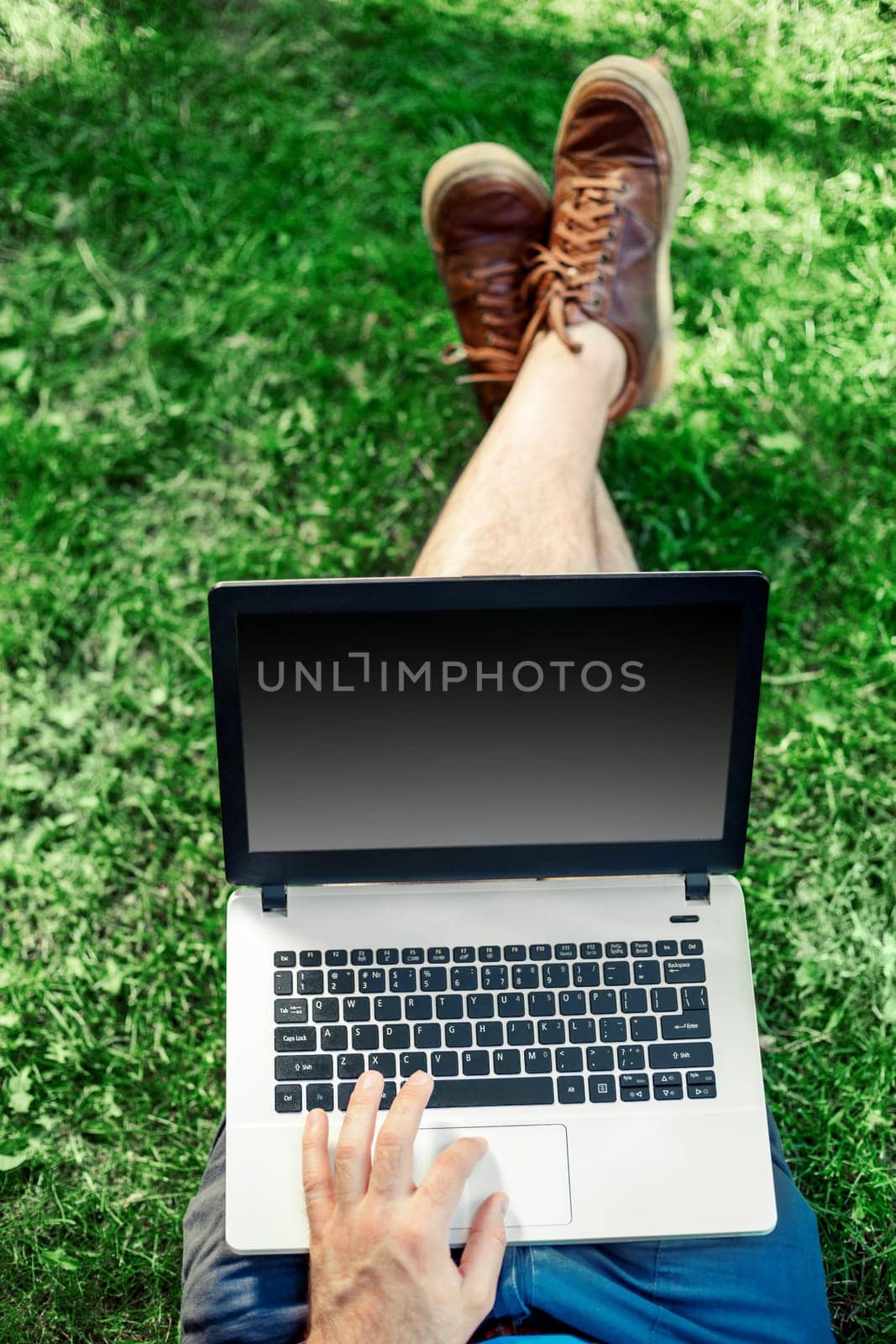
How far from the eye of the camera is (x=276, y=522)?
185cm

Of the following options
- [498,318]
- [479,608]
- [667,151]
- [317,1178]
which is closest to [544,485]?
[498,318]

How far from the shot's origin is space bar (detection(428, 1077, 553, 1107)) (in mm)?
1232

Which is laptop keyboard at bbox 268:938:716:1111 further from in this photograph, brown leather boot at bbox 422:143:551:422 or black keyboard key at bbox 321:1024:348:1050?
brown leather boot at bbox 422:143:551:422

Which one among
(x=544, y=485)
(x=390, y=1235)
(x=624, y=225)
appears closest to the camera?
(x=390, y=1235)

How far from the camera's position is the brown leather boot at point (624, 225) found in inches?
70.2

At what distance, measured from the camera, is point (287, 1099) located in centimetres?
123

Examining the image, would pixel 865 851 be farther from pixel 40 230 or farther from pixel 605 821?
pixel 40 230

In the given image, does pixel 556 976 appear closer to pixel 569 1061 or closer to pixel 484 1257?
pixel 569 1061

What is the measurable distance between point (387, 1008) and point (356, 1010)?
0.04 metres

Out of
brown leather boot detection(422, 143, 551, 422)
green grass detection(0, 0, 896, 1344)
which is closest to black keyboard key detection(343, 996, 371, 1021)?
green grass detection(0, 0, 896, 1344)

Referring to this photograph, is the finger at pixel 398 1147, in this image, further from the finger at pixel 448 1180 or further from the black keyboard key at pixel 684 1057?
the black keyboard key at pixel 684 1057

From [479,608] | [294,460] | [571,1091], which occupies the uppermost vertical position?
[294,460]

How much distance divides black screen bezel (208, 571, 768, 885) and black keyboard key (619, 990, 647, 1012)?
136 mm

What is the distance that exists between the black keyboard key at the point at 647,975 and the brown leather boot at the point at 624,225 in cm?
93
